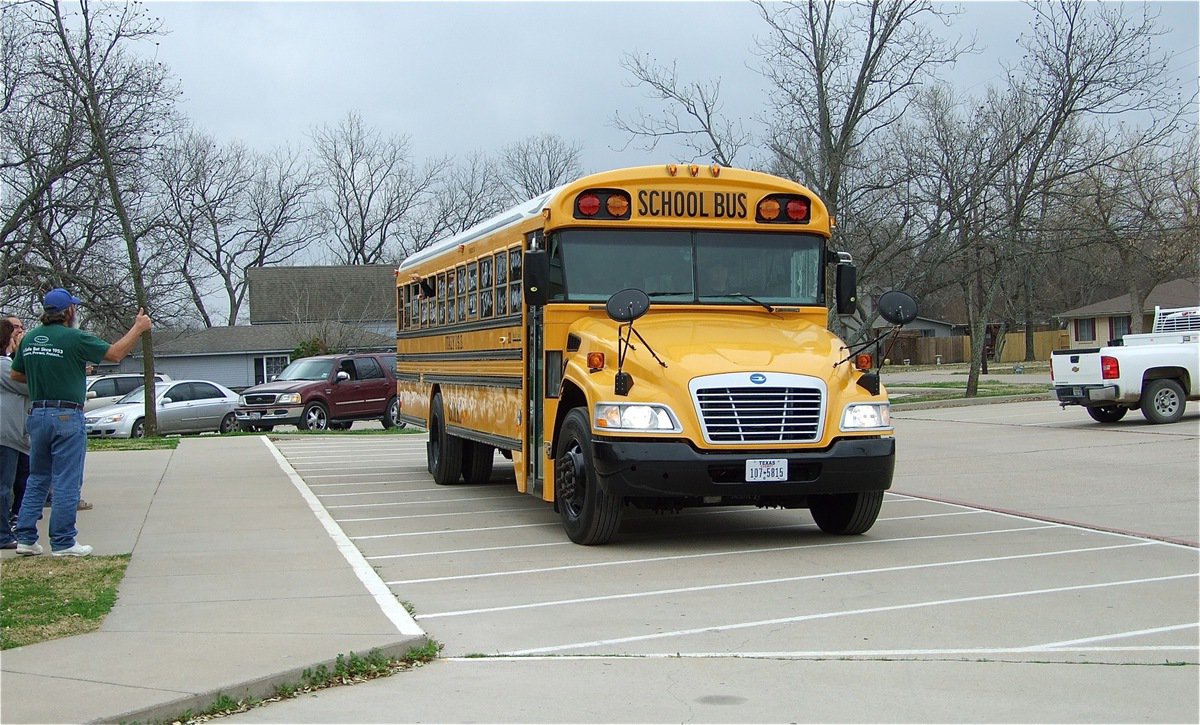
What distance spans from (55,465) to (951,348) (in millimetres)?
72038

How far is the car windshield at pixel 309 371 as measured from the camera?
2916 cm

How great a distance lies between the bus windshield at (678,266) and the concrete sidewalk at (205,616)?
2947mm

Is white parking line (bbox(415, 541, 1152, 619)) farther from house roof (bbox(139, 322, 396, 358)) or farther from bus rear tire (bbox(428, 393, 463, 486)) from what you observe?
house roof (bbox(139, 322, 396, 358))

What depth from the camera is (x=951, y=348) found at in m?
76.9

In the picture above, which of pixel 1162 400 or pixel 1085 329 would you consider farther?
pixel 1085 329

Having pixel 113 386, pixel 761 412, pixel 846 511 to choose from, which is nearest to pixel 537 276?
pixel 761 412

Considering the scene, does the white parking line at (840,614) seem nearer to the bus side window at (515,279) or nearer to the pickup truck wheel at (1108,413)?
the bus side window at (515,279)

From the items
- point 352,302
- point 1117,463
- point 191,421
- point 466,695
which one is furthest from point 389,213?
point 466,695

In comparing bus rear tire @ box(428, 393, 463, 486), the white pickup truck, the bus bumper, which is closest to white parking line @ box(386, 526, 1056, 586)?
the bus bumper

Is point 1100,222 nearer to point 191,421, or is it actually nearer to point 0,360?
point 191,421

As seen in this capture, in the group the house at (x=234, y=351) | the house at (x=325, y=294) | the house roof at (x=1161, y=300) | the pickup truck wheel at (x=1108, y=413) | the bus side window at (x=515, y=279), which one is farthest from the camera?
the house roof at (x=1161, y=300)

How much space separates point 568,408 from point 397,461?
9614 mm

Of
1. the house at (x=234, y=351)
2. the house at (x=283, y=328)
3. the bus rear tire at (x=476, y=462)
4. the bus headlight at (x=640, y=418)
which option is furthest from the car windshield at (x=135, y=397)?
the house at (x=234, y=351)

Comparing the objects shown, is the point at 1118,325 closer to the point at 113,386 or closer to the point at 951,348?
the point at 951,348
